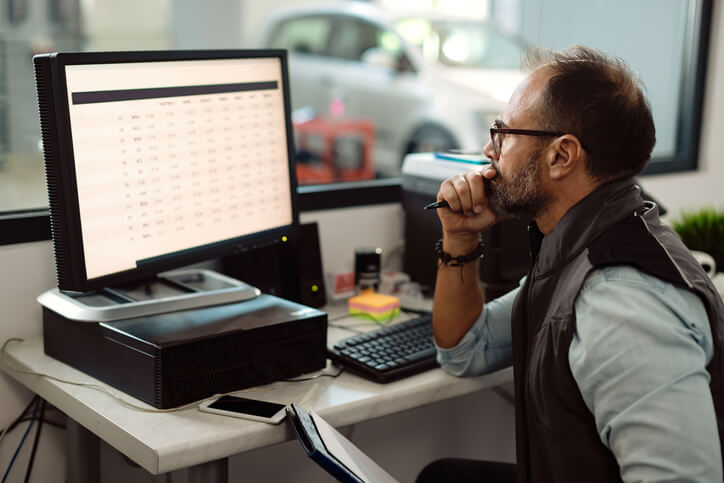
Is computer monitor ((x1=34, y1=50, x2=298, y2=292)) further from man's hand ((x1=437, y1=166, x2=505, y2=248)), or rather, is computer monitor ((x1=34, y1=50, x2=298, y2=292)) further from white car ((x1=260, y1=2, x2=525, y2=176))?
white car ((x1=260, y1=2, x2=525, y2=176))

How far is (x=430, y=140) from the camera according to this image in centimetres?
486

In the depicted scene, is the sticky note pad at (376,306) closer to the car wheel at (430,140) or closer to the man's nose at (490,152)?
→ the man's nose at (490,152)

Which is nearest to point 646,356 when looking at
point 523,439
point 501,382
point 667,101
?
point 523,439

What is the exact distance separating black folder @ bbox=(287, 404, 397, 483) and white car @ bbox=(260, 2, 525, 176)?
11.5 feet

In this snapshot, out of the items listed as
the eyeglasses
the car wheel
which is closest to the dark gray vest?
the eyeglasses

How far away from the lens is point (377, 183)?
2049mm

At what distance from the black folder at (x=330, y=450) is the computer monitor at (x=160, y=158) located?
375 mm

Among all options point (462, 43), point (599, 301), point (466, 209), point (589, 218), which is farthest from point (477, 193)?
point (462, 43)

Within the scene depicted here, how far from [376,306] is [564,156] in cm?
64

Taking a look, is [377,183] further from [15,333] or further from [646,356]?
[646,356]

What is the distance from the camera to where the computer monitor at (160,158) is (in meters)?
1.17

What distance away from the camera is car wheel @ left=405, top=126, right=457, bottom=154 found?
Result: 4.73m

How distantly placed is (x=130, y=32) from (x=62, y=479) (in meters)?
4.94

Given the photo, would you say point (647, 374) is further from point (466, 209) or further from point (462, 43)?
point (462, 43)
